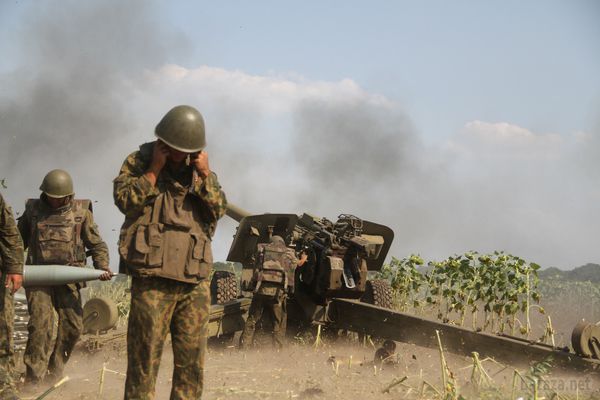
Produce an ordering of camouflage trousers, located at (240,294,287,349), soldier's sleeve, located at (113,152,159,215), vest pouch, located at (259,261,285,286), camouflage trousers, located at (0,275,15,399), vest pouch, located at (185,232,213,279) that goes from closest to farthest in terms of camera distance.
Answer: soldier's sleeve, located at (113,152,159,215)
vest pouch, located at (185,232,213,279)
camouflage trousers, located at (0,275,15,399)
vest pouch, located at (259,261,285,286)
camouflage trousers, located at (240,294,287,349)

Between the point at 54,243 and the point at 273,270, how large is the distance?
2.40m

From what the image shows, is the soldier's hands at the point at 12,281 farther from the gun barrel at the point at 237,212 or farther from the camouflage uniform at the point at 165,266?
the gun barrel at the point at 237,212

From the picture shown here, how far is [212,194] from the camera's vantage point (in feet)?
14.2

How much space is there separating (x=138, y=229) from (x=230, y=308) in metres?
4.73

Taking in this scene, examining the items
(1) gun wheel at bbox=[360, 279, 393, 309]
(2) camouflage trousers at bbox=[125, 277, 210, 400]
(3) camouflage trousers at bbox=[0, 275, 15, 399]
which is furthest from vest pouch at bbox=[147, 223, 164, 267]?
(1) gun wheel at bbox=[360, 279, 393, 309]

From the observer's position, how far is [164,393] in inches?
228

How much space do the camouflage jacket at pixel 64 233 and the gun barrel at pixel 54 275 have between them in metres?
0.18

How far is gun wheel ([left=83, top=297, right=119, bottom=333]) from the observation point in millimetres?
7543

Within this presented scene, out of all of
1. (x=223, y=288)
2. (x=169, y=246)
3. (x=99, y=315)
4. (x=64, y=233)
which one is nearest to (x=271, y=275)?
(x=223, y=288)

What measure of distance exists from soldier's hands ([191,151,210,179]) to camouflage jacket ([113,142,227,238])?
4cm

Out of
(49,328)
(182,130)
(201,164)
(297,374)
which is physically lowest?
(297,374)

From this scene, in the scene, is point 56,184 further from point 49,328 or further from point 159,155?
point 159,155

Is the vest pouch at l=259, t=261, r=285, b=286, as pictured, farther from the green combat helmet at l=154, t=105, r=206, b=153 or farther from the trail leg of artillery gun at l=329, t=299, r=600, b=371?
the green combat helmet at l=154, t=105, r=206, b=153

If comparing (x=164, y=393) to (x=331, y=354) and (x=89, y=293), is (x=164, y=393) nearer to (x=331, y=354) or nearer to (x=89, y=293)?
(x=331, y=354)
